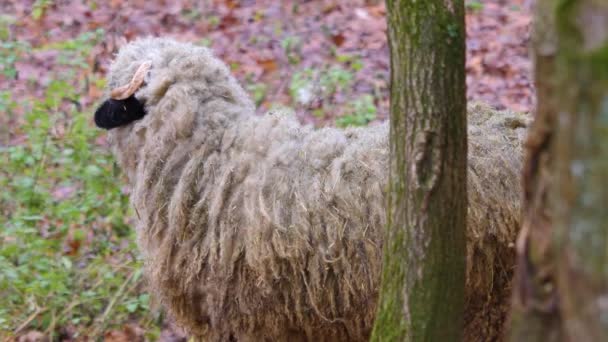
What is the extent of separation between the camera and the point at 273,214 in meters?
3.45

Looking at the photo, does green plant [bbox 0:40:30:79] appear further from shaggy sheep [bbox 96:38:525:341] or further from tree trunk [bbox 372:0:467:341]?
tree trunk [bbox 372:0:467:341]

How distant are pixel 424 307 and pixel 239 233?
123 cm

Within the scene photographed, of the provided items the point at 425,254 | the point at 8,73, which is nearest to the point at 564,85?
the point at 425,254

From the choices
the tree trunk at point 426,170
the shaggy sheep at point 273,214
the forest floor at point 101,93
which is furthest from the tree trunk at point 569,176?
the forest floor at point 101,93

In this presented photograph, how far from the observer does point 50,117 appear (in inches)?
239

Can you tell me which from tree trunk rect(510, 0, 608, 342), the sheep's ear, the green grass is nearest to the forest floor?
the green grass

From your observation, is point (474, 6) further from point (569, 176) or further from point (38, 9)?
point (569, 176)

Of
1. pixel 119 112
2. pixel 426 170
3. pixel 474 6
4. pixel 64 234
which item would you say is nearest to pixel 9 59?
pixel 64 234

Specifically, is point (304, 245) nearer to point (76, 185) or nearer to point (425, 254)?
point (425, 254)

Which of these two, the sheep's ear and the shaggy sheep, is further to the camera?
the sheep's ear

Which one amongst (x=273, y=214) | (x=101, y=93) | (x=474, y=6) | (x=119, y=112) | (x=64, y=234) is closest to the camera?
(x=273, y=214)

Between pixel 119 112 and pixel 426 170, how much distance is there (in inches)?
78.9

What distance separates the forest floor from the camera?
4863 mm

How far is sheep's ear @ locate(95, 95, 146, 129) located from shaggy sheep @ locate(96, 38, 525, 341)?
0.05ft
